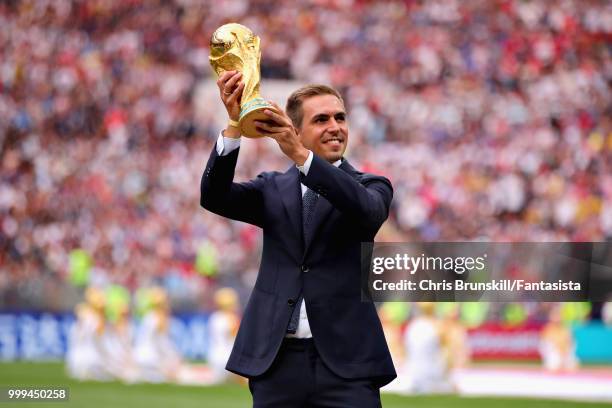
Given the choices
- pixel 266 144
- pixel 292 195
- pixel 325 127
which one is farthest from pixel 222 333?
pixel 325 127

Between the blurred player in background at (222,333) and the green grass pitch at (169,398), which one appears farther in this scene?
the blurred player in background at (222,333)

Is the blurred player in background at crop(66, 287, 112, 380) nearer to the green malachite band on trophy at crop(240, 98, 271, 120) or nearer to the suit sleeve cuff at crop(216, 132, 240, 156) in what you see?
the suit sleeve cuff at crop(216, 132, 240, 156)

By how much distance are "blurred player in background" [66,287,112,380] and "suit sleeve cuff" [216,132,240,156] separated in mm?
12583

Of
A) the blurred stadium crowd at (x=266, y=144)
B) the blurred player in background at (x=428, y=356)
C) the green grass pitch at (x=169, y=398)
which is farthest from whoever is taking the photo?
the blurred stadium crowd at (x=266, y=144)

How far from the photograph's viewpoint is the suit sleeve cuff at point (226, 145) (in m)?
4.05

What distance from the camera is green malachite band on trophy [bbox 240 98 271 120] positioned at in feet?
12.6

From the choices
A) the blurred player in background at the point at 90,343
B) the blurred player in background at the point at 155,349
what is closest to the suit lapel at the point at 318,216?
the blurred player in background at the point at 155,349

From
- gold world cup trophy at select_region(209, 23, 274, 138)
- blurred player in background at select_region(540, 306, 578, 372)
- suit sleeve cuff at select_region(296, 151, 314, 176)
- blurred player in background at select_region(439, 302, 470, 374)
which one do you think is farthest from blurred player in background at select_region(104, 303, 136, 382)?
suit sleeve cuff at select_region(296, 151, 314, 176)

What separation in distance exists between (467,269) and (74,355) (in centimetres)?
1256

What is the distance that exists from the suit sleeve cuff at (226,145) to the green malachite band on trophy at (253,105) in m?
0.20

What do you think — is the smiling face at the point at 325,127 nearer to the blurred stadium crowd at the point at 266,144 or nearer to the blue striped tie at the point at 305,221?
the blue striped tie at the point at 305,221

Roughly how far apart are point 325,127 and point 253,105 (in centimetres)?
42

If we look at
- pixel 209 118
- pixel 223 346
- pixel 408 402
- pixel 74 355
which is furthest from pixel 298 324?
pixel 209 118

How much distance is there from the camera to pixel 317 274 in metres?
4.09
